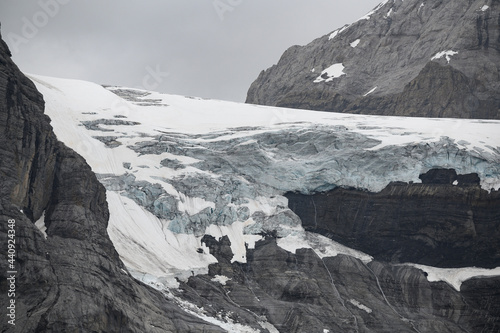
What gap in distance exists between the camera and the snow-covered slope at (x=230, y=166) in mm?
48094

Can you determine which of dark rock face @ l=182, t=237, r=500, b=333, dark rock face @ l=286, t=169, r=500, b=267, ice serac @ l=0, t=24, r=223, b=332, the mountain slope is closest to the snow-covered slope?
the mountain slope

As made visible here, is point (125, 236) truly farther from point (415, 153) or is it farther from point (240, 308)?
point (415, 153)

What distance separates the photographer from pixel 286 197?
5591cm

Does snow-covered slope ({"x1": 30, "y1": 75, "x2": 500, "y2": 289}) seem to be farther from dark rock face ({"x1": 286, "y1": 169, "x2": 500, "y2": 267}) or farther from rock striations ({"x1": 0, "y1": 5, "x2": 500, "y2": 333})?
dark rock face ({"x1": 286, "y1": 169, "x2": 500, "y2": 267})

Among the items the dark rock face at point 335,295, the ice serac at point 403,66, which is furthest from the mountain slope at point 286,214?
the ice serac at point 403,66

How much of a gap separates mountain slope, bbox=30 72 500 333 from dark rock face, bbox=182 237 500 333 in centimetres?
11

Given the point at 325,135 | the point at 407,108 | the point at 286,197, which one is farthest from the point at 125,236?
the point at 407,108

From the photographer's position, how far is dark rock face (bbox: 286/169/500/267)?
170ft

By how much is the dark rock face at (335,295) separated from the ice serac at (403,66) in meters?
44.7

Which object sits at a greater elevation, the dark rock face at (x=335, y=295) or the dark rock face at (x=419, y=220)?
the dark rock face at (x=419, y=220)

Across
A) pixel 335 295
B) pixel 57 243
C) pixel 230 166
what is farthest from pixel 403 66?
pixel 57 243

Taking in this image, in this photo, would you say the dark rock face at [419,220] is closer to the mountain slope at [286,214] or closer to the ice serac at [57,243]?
the mountain slope at [286,214]

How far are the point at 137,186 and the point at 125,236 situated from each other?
315 inches

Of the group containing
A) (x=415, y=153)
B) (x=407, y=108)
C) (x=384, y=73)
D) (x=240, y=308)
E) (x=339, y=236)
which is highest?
(x=384, y=73)
